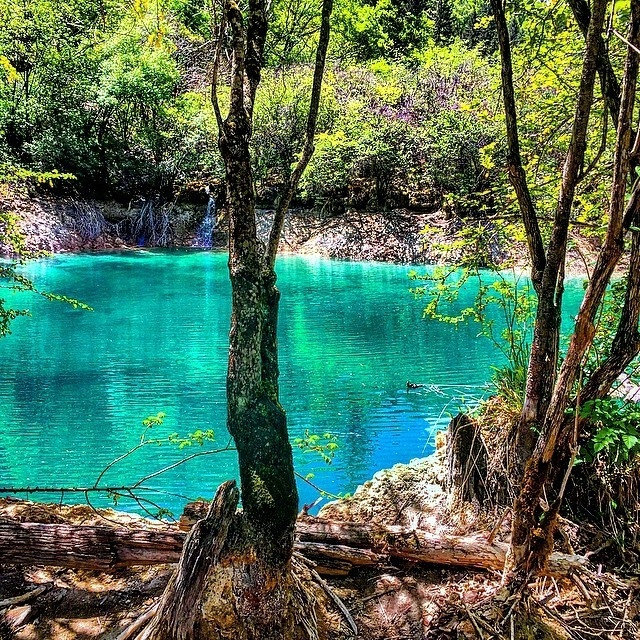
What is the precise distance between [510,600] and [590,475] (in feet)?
2.97

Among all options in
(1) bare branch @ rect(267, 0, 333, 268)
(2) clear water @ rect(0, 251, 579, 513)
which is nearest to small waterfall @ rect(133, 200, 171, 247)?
(2) clear water @ rect(0, 251, 579, 513)

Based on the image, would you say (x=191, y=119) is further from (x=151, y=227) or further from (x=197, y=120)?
(x=151, y=227)

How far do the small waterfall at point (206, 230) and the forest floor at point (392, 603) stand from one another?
57.0 feet

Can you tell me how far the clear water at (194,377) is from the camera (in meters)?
4.91

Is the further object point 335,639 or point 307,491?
point 307,491

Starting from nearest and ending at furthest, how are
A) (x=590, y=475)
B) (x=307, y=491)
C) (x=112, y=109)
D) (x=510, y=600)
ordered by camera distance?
(x=510, y=600) < (x=590, y=475) < (x=307, y=491) < (x=112, y=109)

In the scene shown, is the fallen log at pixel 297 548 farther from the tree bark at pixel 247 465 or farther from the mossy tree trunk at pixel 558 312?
the tree bark at pixel 247 465

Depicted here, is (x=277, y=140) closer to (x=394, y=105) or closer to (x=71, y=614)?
(x=394, y=105)

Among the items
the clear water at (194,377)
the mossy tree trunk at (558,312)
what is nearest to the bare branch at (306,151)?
the mossy tree trunk at (558,312)

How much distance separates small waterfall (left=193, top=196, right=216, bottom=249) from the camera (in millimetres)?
19511

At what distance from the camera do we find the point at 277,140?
66.2 feet

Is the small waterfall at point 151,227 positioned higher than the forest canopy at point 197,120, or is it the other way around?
the forest canopy at point 197,120

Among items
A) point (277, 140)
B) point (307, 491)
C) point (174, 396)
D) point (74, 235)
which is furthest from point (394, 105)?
point (307, 491)

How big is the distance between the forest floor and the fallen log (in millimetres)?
64
